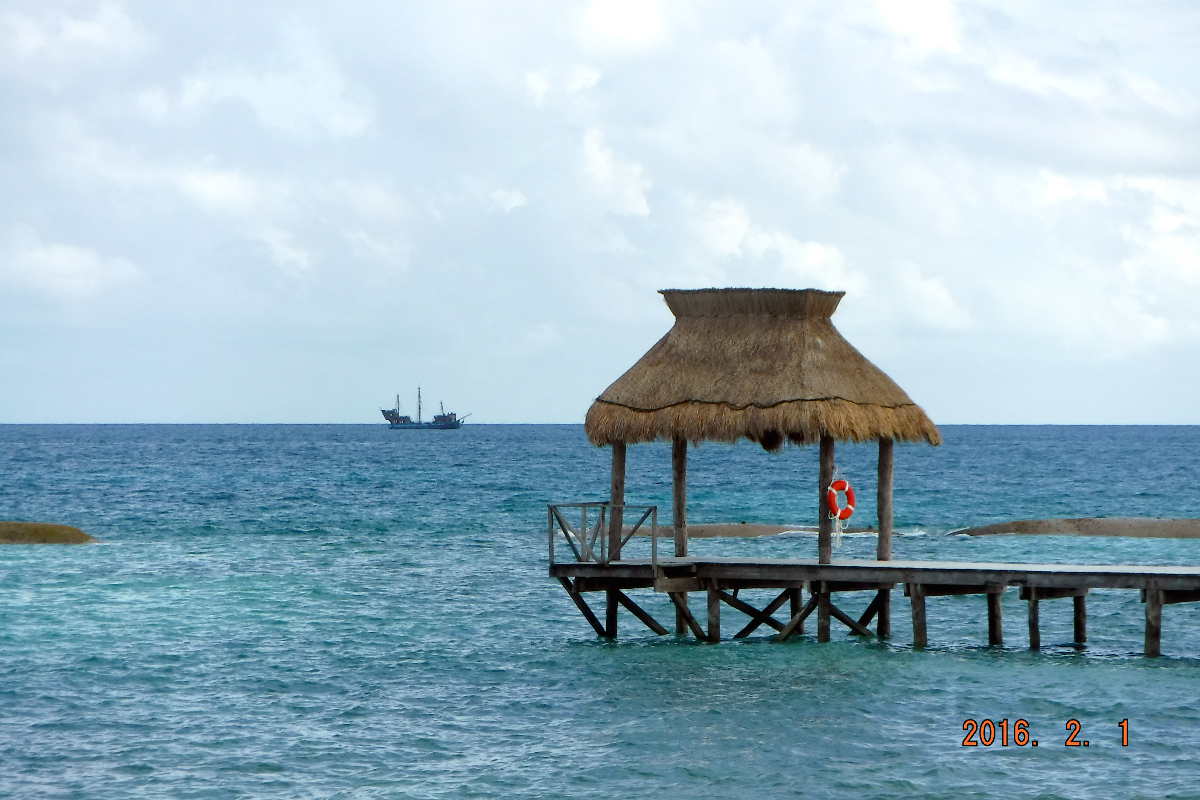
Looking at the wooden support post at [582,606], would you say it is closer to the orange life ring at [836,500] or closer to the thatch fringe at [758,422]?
the thatch fringe at [758,422]

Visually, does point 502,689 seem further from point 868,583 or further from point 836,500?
point 836,500

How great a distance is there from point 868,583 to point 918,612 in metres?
1.03

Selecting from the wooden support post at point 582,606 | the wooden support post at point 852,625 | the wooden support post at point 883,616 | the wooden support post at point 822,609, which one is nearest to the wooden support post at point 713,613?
the wooden support post at point 822,609

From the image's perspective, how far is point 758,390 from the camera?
23.9 metres

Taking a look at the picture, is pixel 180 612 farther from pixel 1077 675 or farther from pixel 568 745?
pixel 1077 675

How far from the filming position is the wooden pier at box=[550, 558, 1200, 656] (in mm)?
22500

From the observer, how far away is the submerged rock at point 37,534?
145 feet

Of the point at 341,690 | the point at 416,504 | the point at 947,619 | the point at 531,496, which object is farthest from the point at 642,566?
the point at 531,496

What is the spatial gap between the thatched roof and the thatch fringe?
0.05ft

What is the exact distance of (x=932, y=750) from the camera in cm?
1830

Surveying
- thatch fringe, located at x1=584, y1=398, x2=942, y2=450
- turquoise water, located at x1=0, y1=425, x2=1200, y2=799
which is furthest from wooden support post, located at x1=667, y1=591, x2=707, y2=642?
thatch fringe, located at x1=584, y1=398, x2=942, y2=450

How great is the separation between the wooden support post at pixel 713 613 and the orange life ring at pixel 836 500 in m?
2.25

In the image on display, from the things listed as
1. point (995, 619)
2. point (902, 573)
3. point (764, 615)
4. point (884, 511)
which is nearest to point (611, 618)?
point (764, 615)

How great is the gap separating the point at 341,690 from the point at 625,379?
6.93 metres
